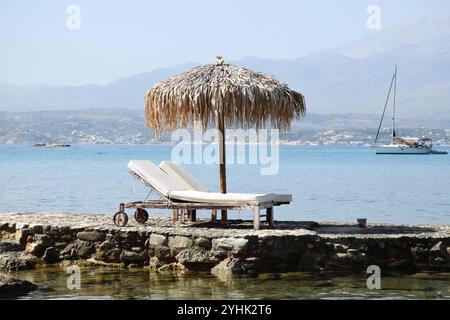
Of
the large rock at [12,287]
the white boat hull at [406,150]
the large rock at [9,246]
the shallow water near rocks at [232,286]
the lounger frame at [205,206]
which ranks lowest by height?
the white boat hull at [406,150]

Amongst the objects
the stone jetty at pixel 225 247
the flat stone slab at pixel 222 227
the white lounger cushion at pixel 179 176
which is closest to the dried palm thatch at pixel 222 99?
the white lounger cushion at pixel 179 176

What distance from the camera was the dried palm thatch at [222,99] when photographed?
42.1 feet

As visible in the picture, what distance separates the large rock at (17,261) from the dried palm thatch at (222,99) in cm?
268

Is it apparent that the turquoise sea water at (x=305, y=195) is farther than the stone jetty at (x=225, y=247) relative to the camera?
Yes

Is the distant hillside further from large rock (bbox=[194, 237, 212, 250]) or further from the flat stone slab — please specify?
large rock (bbox=[194, 237, 212, 250])

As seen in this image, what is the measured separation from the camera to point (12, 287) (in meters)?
10.8

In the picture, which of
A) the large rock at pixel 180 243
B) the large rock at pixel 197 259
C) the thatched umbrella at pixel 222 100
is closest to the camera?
the large rock at pixel 197 259

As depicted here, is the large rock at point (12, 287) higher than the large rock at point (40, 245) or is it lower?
lower

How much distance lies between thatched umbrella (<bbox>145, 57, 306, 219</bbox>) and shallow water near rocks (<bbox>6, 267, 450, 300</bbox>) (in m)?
2.14

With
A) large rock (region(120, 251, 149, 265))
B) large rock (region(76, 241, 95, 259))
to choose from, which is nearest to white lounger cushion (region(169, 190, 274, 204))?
large rock (region(120, 251, 149, 265))

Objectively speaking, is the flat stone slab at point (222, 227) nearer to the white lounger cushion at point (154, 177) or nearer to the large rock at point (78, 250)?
the large rock at point (78, 250)

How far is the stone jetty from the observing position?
11.6 m
